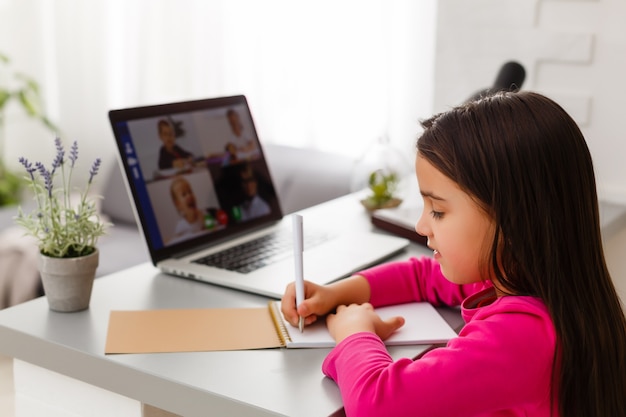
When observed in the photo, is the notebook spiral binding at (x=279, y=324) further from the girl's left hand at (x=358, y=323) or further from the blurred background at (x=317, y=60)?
the blurred background at (x=317, y=60)

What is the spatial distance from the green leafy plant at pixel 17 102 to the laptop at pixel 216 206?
231cm

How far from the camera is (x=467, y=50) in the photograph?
237 cm

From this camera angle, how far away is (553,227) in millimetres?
992

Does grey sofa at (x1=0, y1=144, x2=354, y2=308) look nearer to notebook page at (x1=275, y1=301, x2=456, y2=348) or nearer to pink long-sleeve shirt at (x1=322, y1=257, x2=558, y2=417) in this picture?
notebook page at (x1=275, y1=301, x2=456, y2=348)

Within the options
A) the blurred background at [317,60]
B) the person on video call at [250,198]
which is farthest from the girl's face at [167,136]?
the blurred background at [317,60]

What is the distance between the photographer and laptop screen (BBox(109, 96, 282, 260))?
1.52 metres

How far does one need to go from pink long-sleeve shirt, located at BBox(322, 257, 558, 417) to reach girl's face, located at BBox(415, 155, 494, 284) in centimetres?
6

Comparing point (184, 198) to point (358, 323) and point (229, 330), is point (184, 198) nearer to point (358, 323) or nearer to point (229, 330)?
point (229, 330)

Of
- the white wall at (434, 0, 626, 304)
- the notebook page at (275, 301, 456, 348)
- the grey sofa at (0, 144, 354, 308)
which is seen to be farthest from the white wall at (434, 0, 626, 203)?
the notebook page at (275, 301, 456, 348)

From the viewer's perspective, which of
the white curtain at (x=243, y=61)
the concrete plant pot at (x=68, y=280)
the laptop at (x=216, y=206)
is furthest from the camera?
the white curtain at (x=243, y=61)

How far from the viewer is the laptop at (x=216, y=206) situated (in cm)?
150

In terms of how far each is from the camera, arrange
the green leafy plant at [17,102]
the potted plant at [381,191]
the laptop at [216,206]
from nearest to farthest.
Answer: the laptop at [216,206], the potted plant at [381,191], the green leafy plant at [17,102]

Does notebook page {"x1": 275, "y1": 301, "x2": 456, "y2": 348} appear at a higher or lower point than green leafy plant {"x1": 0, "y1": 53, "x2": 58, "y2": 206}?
higher

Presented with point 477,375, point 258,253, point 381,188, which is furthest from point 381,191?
point 477,375
